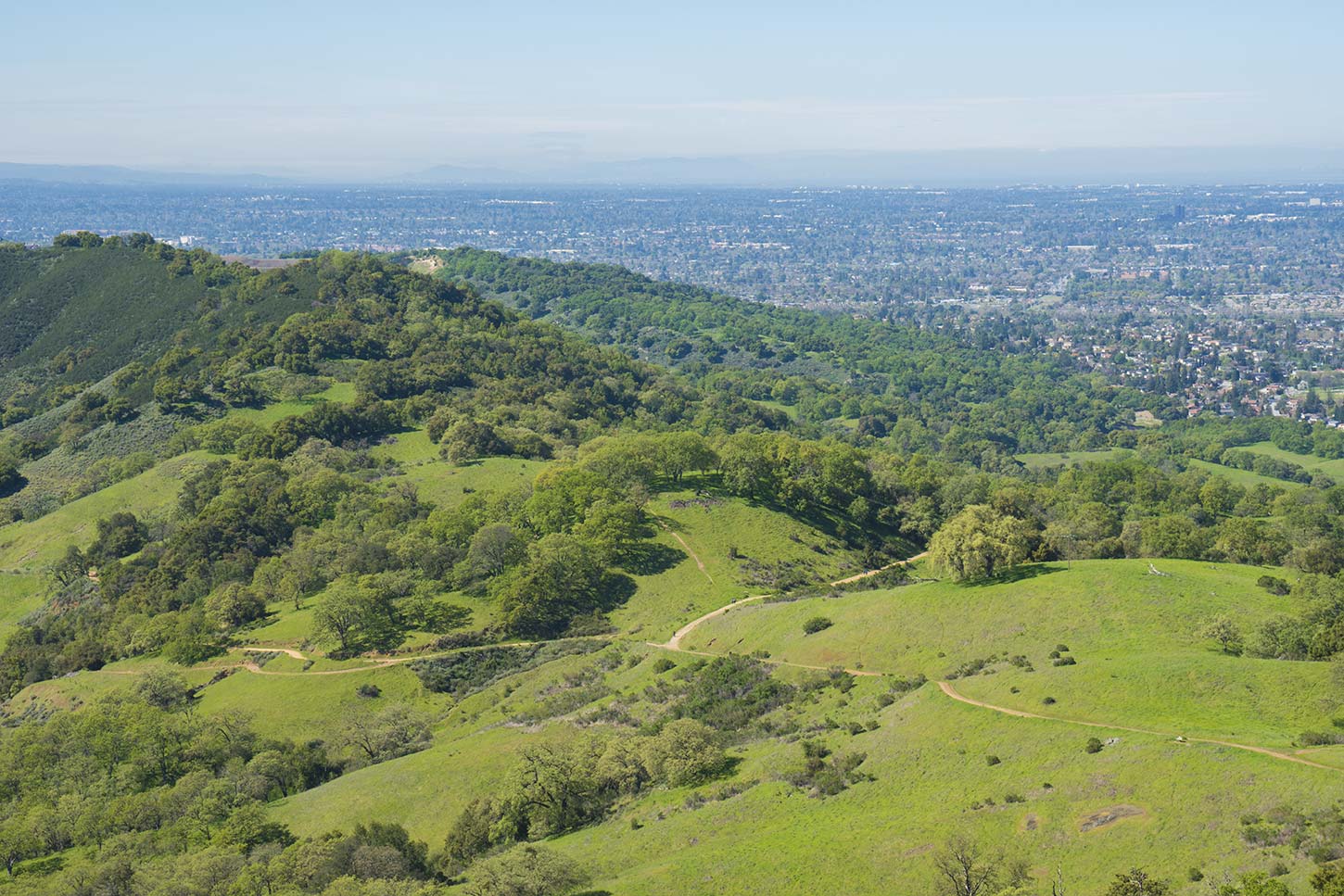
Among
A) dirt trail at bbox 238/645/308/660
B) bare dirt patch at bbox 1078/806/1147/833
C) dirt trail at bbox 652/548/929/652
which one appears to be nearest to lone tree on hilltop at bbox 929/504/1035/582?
dirt trail at bbox 652/548/929/652

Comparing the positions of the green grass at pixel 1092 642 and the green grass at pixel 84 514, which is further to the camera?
the green grass at pixel 84 514

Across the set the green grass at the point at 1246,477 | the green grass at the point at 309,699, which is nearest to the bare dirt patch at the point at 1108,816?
the green grass at the point at 309,699

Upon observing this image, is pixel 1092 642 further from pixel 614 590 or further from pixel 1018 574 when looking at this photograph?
pixel 614 590

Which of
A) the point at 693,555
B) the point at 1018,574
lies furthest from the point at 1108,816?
the point at 693,555

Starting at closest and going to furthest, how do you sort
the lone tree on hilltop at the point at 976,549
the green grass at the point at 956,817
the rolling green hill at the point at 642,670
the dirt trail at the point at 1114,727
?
the green grass at the point at 956,817, the dirt trail at the point at 1114,727, the rolling green hill at the point at 642,670, the lone tree on hilltop at the point at 976,549

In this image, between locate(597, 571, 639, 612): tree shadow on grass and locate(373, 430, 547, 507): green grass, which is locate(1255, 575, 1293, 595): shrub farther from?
locate(373, 430, 547, 507): green grass

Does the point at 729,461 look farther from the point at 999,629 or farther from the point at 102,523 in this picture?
the point at 102,523

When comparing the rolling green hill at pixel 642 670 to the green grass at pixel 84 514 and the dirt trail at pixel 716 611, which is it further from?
the green grass at pixel 84 514
